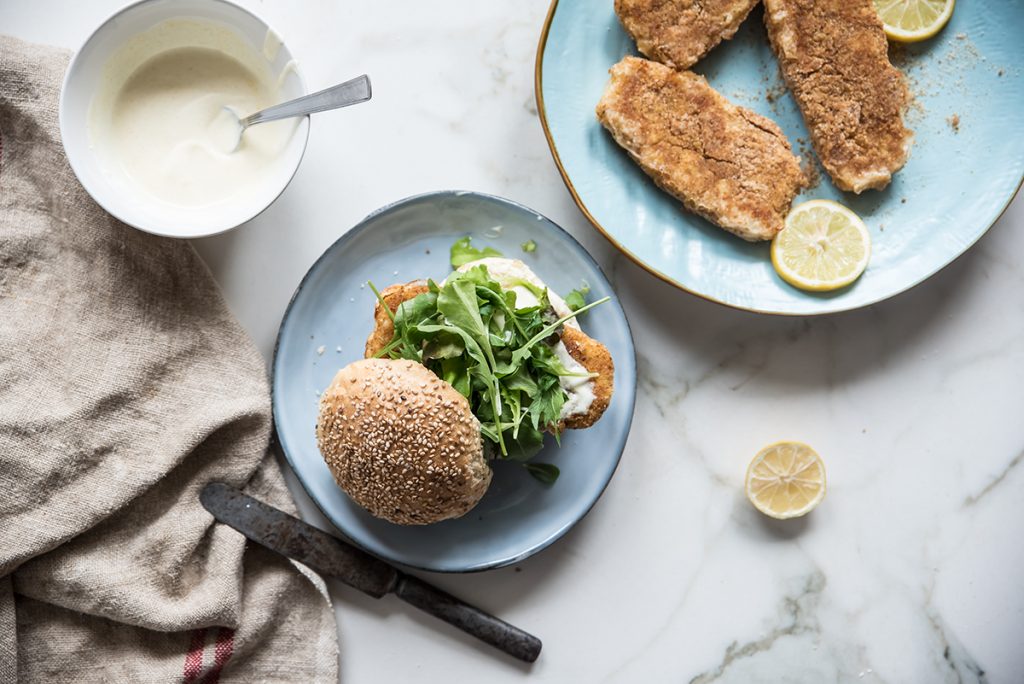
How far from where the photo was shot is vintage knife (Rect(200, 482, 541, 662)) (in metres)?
2.45

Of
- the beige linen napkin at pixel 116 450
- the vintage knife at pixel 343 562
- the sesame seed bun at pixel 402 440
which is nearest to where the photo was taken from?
the sesame seed bun at pixel 402 440

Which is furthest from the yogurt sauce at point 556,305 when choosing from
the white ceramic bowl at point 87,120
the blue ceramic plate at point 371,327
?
the white ceramic bowl at point 87,120

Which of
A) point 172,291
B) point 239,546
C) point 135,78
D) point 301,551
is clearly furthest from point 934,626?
point 135,78

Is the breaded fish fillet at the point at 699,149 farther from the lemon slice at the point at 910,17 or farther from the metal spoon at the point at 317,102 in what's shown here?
the metal spoon at the point at 317,102

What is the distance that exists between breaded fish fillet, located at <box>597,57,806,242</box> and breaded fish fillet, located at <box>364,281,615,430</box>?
0.54m

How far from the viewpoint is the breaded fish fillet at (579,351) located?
2367 millimetres

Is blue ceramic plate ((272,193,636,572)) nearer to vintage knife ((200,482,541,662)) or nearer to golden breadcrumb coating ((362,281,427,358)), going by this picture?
vintage knife ((200,482,541,662))

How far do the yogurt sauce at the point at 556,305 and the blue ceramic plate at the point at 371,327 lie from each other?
13 centimetres

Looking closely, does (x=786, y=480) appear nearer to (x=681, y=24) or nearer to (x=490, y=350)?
(x=490, y=350)

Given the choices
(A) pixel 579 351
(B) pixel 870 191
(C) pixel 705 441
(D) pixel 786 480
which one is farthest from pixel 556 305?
(B) pixel 870 191

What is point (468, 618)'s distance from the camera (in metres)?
2.56

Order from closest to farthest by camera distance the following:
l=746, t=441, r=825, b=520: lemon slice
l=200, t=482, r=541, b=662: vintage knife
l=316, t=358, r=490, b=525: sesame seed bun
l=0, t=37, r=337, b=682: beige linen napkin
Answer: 1. l=316, t=358, r=490, b=525: sesame seed bun
2. l=0, t=37, r=337, b=682: beige linen napkin
3. l=200, t=482, r=541, b=662: vintage knife
4. l=746, t=441, r=825, b=520: lemon slice

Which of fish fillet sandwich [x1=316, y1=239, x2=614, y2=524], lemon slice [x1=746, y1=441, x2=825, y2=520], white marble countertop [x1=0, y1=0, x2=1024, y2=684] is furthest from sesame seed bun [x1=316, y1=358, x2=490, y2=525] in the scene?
lemon slice [x1=746, y1=441, x2=825, y2=520]

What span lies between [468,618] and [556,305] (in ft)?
3.23
